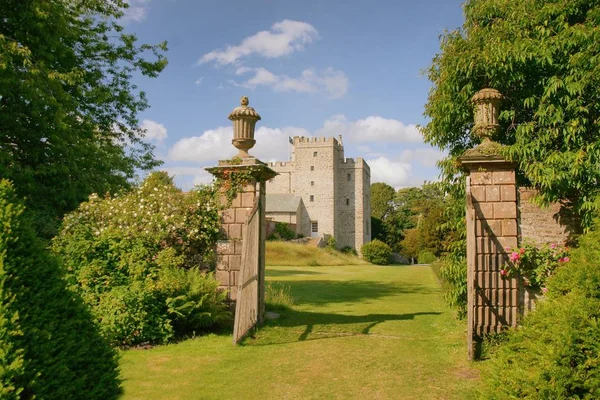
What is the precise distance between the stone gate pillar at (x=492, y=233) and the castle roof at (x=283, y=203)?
45614mm

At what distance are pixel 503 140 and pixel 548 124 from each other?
989mm

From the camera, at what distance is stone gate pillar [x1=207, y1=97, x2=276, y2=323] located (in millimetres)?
7500

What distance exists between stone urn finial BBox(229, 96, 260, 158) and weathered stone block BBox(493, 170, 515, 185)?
3903 mm

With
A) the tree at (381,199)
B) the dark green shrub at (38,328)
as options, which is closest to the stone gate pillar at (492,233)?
the dark green shrub at (38,328)

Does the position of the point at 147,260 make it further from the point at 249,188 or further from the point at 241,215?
the point at 249,188

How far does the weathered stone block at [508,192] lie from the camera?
626 cm

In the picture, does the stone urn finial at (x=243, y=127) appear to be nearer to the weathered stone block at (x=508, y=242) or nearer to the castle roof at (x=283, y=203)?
the weathered stone block at (x=508, y=242)

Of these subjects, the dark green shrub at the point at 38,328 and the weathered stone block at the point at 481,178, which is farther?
the weathered stone block at the point at 481,178

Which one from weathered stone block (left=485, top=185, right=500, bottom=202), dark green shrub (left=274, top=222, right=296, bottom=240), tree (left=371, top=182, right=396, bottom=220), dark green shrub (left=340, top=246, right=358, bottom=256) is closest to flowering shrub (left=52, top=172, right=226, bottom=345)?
weathered stone block (left=485, top=185, right=500, bottom=202)

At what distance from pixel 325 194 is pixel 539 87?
45.7m

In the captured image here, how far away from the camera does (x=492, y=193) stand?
20.7 feet

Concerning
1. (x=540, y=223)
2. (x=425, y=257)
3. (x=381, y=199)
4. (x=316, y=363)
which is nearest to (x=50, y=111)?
(x=316, y=363)

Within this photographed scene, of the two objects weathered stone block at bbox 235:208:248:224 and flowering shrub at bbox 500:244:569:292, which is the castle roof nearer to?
weathered stone block at bbox 235:208:248:224

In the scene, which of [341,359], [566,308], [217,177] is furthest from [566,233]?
[566,308]
